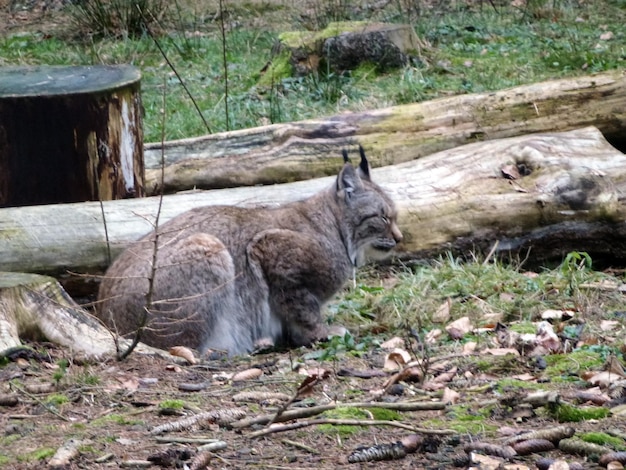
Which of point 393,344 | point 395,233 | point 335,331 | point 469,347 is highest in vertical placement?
point 395,233

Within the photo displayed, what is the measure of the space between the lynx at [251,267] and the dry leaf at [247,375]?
634 millimetres

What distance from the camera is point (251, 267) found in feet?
19.9

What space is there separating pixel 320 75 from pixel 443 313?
4869 mm

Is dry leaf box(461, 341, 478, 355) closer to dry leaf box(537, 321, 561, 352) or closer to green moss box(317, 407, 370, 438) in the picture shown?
dry leaf box(537, 321, 561, 352)

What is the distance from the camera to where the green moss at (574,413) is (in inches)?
146

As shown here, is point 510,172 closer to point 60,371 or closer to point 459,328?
point 459,328

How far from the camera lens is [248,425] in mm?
3781

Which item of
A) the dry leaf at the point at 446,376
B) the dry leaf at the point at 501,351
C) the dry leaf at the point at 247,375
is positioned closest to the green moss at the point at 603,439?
the dry leaf at the point at 446,376

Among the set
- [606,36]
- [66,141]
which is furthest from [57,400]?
[606,36]

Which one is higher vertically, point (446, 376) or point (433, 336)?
point (446, 376)

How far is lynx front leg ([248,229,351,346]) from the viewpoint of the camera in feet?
20.0

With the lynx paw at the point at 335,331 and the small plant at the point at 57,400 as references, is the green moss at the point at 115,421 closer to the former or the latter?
the small plant at the point at 57,400

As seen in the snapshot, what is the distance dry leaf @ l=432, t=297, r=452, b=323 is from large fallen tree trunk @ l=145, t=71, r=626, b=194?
6.03 ft

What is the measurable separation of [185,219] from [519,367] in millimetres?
2314
